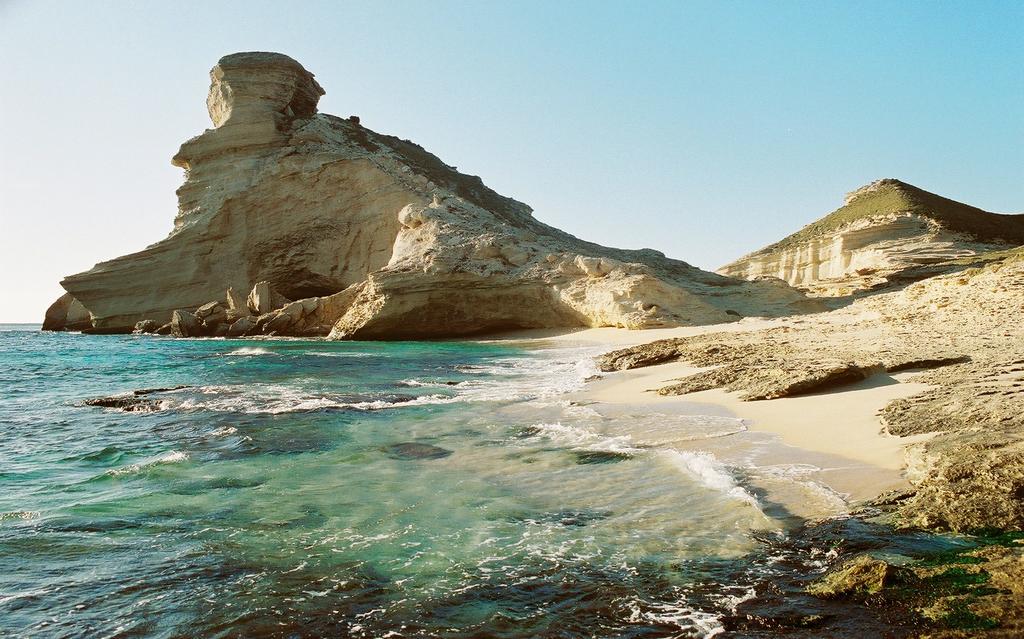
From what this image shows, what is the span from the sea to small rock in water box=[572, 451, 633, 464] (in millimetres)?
53

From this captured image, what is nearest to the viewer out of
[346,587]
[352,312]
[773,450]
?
[346,587]

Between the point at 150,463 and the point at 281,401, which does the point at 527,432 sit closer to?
the point at 150,463

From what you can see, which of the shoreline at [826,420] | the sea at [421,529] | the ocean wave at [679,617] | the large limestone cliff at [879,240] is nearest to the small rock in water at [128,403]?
the sea at [421,529]

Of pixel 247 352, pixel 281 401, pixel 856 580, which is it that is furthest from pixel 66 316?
pixel 856 580

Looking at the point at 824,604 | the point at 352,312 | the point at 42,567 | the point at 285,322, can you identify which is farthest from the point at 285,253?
the point at 824,604

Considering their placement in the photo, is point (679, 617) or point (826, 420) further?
point (826, 420)

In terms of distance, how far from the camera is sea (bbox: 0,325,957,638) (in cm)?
381

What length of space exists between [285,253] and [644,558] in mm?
43276

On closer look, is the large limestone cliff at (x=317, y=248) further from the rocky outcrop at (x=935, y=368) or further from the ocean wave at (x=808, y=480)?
the ocean wave at (x=808, y=480)

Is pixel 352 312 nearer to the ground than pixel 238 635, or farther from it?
farther from it

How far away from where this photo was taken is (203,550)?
505 centimetres

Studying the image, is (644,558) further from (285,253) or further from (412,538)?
(285,253)

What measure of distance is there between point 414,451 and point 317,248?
124ft

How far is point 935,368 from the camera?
9.24 meters
